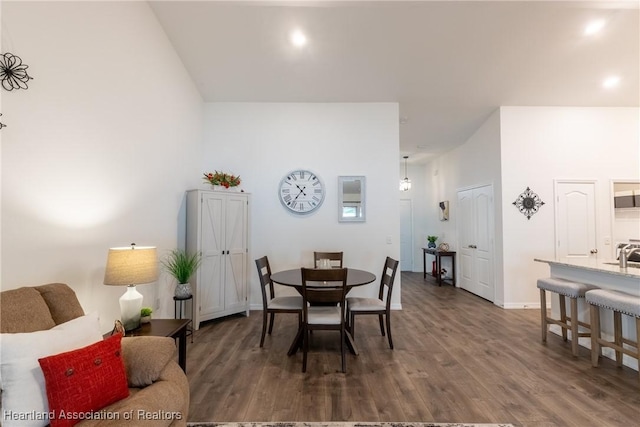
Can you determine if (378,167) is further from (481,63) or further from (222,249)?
(222,249)

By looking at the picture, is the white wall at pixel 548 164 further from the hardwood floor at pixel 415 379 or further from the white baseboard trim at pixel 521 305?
the hardwood floor at pixel 415 379

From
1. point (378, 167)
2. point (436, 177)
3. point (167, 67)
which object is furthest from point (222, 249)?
point (436, 177)

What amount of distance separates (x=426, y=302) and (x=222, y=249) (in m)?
3.51

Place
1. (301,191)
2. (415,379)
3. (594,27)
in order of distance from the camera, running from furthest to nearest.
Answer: (301,191), (594,27), (415,379)

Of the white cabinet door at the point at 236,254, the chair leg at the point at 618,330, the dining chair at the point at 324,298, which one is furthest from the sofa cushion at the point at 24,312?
the chair leg at the point at 618,330

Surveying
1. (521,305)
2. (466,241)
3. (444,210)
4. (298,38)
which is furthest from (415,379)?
(444,210)

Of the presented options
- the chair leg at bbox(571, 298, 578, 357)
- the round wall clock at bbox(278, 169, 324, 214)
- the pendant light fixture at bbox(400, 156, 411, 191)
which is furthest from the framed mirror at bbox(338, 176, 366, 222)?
the pendant light fixture at bbox(400, 156, 411, 191)

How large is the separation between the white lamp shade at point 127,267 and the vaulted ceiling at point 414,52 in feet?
8.56

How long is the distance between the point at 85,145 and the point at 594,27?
5177 millimetres

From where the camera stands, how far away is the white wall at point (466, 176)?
15.4ft

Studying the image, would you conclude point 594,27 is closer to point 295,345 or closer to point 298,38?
point 298,38

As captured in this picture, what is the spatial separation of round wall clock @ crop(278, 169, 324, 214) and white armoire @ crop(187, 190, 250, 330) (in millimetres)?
644

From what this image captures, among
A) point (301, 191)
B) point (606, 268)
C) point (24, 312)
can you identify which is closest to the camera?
point (24, 312)

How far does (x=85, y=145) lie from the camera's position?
6.88 feet
